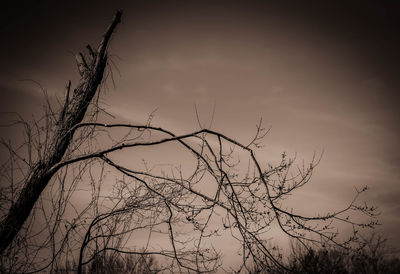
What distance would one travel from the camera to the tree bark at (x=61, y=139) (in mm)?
2859

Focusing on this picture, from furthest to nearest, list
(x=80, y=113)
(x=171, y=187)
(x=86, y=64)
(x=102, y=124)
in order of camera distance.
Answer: (x=86, y=64), (x=80, y=113), (x=171, y=187), (x=102, y=124)

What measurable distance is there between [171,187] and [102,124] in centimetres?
114

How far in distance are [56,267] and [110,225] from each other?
2.35 ft

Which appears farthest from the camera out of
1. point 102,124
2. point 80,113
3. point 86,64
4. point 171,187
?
point 86,64

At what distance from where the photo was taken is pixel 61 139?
3148 mm

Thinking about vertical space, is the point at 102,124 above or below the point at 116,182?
above

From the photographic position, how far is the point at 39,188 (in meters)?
2.99

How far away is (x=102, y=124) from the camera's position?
295 cm

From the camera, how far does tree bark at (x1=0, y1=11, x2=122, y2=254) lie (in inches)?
113

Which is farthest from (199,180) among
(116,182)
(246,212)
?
(116,182)

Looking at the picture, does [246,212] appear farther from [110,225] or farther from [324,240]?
[110,225]

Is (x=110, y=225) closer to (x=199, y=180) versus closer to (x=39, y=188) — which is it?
(x=39, y=188)

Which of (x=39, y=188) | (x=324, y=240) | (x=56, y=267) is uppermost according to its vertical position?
(x=39, y=188)

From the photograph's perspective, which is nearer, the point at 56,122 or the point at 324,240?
the point at 324,240
